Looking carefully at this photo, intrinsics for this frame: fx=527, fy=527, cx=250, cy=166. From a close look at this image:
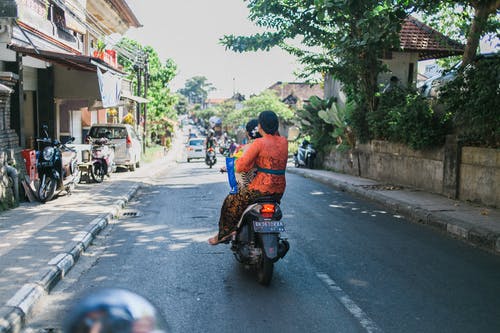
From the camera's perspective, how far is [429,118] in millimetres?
13203

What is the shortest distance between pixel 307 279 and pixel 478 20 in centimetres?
955

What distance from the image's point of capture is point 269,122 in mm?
6059

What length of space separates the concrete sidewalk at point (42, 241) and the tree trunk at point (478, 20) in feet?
30.2

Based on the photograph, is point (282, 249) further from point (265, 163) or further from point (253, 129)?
point (253, 129)

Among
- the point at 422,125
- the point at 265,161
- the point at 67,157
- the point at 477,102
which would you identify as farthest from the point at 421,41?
the point at 265,161

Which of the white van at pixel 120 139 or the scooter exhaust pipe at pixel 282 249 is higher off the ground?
the white van at pixel 120 139

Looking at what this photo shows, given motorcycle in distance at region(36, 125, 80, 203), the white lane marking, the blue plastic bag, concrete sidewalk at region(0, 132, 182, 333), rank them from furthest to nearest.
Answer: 1. motorcycle in distance at region(36, 125, 80, 203)
2. the blue plastic bag
3. concrete sidewalk at region(0, 132, 182, 333)
4. the white lane marking

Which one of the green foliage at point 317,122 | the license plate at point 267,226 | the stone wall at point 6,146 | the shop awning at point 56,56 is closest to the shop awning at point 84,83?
the shop awning at point 56,56

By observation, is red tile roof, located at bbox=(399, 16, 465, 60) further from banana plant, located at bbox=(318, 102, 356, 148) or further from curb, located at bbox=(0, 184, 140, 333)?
curb, located at bbox=(0, 184, 140, 333)

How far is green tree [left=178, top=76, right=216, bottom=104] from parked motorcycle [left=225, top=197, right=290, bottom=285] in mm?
152270

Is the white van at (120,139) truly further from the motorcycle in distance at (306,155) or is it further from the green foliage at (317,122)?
the motorcycle in distance at (306,155)

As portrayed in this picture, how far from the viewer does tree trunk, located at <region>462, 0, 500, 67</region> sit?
12.3 metres

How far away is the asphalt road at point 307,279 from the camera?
4.70 m

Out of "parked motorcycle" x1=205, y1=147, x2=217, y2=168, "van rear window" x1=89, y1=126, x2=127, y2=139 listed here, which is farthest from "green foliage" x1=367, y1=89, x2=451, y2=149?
"parked motorcycle" x1=205, y1=147, x2=217, y2=168
